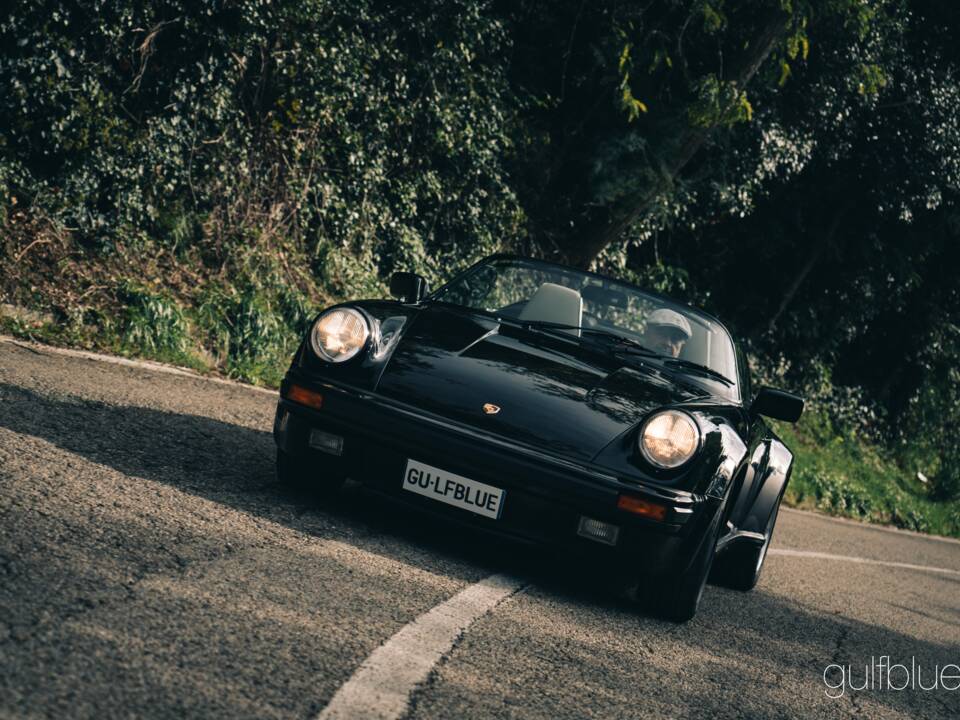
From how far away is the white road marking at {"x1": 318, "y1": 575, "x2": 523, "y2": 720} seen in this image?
8.74ft

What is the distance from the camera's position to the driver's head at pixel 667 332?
218 inches

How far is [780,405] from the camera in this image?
5.36 meters

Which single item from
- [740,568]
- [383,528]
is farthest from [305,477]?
[740,568]

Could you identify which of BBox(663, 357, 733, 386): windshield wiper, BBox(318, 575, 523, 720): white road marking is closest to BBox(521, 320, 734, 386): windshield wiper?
BBox(663, 357, 733, 386): windshield wiper

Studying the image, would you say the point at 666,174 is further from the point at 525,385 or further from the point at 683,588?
the point at 683,588

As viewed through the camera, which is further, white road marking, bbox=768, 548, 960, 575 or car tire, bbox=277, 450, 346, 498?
white road marking, bbox=768, 548, 960, 575

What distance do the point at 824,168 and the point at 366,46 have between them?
32.4 ft

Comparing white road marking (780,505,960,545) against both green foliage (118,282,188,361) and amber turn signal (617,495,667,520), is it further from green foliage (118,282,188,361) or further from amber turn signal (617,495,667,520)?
amber turn signal (617,495,667,520)

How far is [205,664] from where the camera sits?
269 centimetres

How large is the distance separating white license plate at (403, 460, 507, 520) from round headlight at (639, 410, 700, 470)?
0.60 metres

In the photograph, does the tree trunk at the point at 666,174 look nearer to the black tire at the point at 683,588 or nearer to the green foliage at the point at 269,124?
the green foliage at the point at 269,124

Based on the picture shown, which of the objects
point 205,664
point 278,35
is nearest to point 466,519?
point 205,664

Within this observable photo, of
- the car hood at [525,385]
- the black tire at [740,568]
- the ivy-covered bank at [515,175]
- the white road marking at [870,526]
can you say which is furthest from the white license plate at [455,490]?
the white road marking at [870,526]

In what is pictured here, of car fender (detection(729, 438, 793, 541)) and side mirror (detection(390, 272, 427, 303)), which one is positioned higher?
side mirror (detection(390, 272, 427, 303))
